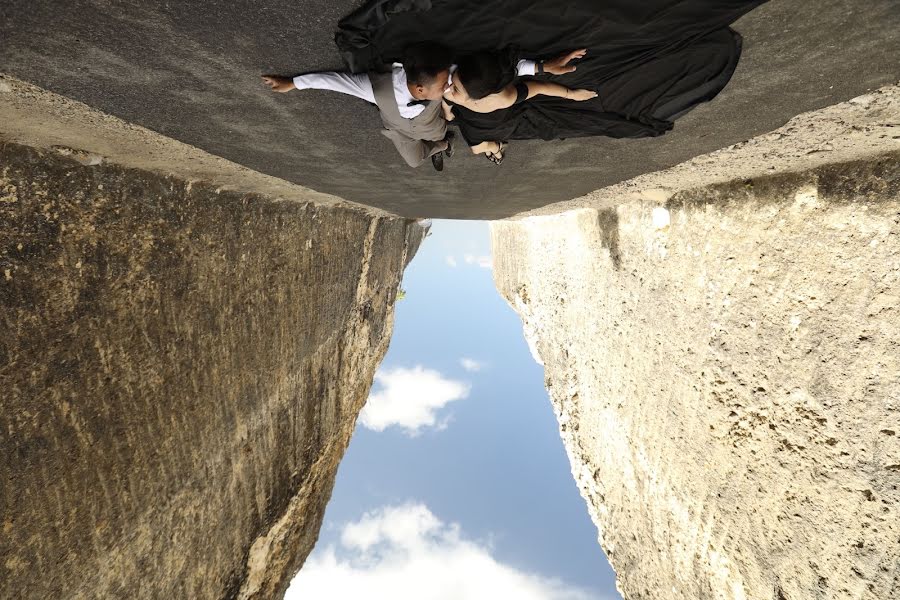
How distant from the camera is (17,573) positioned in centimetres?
187

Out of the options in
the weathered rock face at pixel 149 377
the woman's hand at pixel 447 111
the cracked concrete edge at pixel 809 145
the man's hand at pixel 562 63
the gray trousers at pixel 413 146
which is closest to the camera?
the man's hand at pixel 562 63

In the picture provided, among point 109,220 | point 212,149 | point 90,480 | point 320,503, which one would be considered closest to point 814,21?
point 212,149

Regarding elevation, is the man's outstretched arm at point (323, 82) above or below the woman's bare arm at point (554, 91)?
below

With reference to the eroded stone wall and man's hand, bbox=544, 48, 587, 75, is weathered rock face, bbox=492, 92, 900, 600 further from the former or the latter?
man's hand, bbox=544, 48, 587, 75

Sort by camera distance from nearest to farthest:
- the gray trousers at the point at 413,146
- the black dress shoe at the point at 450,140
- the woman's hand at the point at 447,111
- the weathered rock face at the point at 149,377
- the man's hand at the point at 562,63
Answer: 1. the man's hand at the point at 562,63
2. the weathered rock face at the point at 149,377
3. the woman's hand at the point at 447,111
4. the gray trousers at the point at 413,146
5. the black dress shoe at the point at 450,140

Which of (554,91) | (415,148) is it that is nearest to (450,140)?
(415,148)

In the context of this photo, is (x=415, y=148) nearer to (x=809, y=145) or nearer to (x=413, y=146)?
(x=413, y=146)

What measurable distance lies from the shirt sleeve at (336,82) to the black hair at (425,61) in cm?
17

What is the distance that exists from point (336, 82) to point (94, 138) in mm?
1076

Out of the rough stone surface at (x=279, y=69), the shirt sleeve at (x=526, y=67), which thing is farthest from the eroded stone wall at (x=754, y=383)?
the shirt sleeve at (x=526, y=67)

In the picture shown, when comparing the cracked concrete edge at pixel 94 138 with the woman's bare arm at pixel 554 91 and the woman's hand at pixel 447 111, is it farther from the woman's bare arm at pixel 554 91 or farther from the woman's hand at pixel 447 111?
the woman's bare arm at pixel 554 91

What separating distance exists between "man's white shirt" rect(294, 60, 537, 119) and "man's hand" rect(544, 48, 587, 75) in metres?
0.05

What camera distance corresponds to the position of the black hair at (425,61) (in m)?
1.58

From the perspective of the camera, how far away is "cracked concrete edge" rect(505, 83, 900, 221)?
5.57ft
